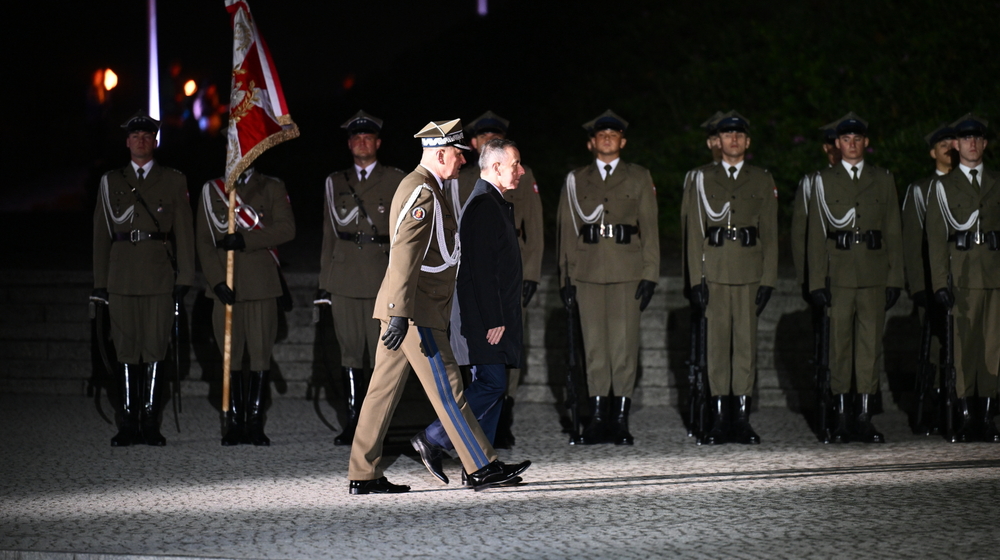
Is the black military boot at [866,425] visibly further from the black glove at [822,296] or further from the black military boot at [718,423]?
the black military boot at [718,423]

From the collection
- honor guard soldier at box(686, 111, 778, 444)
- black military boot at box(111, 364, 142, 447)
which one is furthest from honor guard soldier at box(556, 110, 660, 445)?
black military boot at box(111, 364, 142, 447)

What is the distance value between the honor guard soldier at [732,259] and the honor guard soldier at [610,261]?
346 mm

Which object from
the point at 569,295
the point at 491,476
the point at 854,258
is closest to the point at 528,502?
the point at 491,476

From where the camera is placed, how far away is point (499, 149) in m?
6.35

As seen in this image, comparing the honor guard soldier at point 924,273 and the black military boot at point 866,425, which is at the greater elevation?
the honor guard soldier at point 924,273

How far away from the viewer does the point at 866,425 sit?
7.75 meters

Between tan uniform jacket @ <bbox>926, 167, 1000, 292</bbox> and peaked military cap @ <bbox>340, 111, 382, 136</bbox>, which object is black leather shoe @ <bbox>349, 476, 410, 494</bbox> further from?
tan uniform jacket @ <bbox>926, 167, 1000, 292</bbox>

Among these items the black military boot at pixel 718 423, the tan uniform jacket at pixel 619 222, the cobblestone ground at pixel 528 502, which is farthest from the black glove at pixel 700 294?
the cobblestone ground at pixel 528 502

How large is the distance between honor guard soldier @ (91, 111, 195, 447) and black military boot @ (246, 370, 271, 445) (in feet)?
2.00

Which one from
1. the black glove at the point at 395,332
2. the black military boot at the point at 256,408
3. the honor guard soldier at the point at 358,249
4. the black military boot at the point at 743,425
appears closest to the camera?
→ the black glove at the point at 395,332

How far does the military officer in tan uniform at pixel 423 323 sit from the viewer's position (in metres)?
5.93

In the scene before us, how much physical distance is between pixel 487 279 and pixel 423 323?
50cm

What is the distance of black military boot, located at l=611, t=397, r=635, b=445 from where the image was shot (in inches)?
304

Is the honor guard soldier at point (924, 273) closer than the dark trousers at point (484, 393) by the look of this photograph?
No
